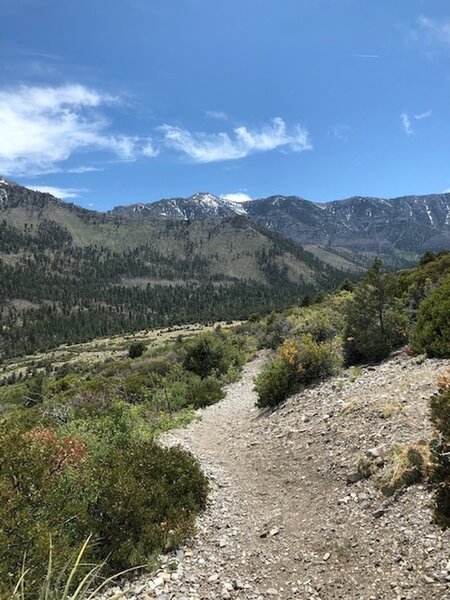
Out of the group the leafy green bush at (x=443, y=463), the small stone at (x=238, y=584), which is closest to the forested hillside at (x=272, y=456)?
the leafy green bush at (x=443, y=463)

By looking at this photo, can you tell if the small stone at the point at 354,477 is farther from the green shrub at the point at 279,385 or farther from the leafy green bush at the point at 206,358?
the leafy green bush at the point at 206,358

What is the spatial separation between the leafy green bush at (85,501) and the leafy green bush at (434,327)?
8.93 metres

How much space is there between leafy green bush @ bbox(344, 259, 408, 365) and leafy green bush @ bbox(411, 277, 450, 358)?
2.10 m

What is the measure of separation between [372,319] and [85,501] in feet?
46.5

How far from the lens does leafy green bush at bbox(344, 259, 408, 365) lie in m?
17.6

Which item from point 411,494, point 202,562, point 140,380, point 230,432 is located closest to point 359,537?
point 411,494

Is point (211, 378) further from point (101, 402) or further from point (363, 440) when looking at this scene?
point (363, 440)

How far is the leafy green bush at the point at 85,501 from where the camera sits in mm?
5512

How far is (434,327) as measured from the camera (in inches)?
568

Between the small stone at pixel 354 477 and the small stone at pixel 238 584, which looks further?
the small stone at pixel 354 477

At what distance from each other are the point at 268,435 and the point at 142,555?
704cm

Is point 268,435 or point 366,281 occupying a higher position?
point 366,281

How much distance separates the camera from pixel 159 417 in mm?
17531

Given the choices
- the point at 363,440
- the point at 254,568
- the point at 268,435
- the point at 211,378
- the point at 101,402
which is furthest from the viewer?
the point at 211,378
